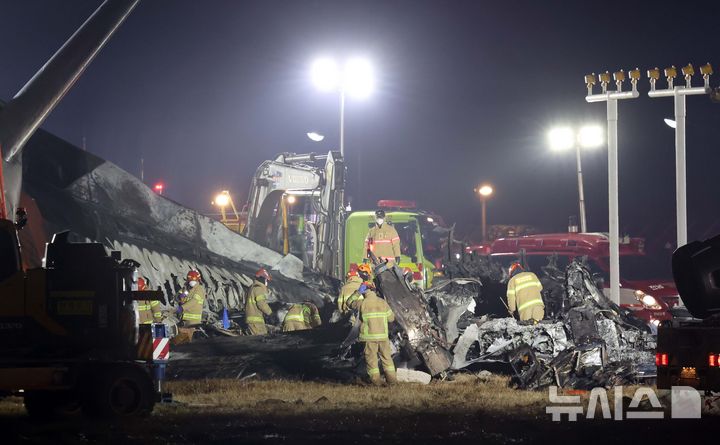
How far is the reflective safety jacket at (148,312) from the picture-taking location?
46.9 feet

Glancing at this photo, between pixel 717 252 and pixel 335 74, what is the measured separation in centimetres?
1953

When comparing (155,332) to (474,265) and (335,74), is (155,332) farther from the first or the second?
(335,74)

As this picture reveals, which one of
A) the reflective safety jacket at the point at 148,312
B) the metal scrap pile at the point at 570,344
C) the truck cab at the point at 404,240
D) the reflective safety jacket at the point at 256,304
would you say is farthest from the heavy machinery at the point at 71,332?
the truck cab at the point at 404,240

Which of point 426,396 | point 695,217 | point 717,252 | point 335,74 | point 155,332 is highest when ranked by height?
point 335,74

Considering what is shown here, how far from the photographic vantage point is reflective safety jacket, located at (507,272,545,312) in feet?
47.7

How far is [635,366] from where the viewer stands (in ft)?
41.2

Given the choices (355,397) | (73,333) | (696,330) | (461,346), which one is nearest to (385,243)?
(461,346)

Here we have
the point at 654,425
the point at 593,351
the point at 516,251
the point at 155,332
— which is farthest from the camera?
the point at 516,251

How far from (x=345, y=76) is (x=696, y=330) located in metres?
19.5

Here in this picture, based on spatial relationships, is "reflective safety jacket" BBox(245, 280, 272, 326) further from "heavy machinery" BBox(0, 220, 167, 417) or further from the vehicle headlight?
the vehicle headlight

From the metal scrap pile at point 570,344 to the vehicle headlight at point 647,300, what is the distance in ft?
13.6

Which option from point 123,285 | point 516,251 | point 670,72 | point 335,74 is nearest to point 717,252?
point 123,285

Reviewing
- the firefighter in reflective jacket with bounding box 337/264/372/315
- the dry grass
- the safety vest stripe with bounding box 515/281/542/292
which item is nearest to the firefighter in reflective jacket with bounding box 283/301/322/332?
the firefighter in reflective jacket with bounding box 337/264/372/315

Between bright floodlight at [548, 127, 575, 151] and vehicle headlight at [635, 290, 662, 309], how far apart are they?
34.1 feet
